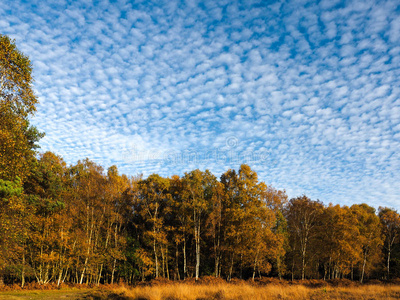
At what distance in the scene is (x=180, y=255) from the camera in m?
42.3

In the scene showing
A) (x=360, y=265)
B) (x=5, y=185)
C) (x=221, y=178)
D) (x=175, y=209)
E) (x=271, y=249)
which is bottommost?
(x=360, y=265)

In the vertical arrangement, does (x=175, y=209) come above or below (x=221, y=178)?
below

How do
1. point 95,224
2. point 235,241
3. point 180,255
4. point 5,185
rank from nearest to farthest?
point 5,185
point 235,241
point 95,224
point 180,255

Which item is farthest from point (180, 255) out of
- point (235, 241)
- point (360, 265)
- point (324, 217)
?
point (360, 265)

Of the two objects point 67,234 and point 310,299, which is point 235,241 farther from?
point 67,234

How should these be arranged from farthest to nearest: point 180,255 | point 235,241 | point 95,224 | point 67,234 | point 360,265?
point 360,265 → point 180,255 → point 95,224 → point 235,241 → point 67,234

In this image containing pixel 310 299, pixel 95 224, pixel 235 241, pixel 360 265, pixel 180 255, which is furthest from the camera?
pixel 360 265

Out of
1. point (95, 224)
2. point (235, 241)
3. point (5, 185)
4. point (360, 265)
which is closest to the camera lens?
point (5, 185)

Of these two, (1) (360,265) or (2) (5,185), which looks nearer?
(2) (5,185)

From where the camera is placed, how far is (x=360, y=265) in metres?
49.1

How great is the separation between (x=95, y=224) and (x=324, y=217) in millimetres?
39695

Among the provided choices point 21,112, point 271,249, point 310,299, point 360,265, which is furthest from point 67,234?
point 360,265

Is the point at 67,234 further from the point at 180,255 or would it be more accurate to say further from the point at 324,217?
the point at 324,217

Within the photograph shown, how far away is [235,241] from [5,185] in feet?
93.8
